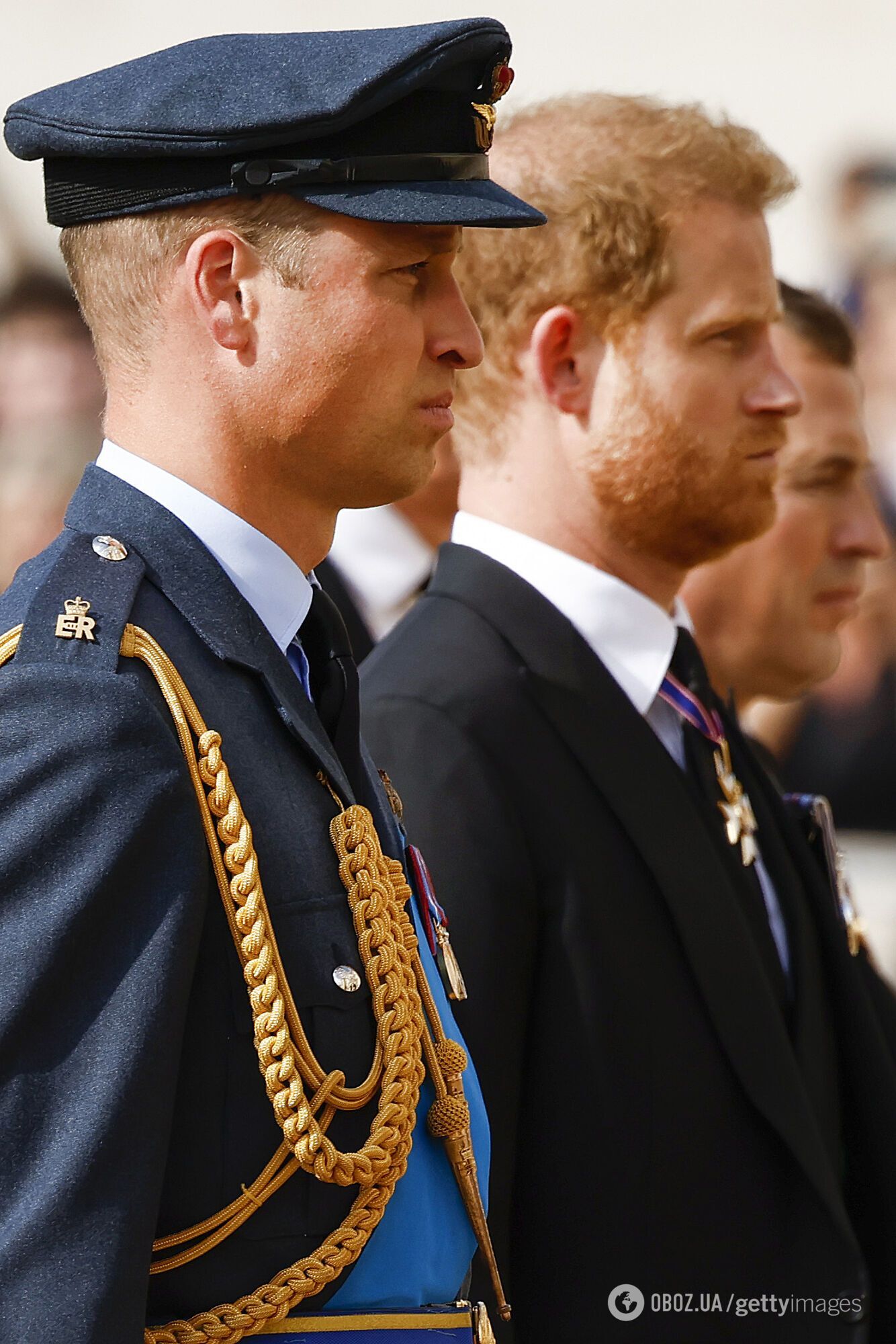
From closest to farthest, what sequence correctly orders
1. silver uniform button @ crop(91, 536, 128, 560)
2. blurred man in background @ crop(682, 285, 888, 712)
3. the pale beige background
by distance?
silver uniform button @ crop(91, 536, 128, 560) → blurred man in background @ crop(682, 285, 888, 712) → the pale beige background

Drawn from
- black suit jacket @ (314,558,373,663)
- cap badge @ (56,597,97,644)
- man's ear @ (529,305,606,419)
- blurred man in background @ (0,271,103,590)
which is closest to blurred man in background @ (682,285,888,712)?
black suit jacket @ (314,558,373,663)

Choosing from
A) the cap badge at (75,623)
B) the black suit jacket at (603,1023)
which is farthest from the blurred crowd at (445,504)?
the cap badge at (75,623)

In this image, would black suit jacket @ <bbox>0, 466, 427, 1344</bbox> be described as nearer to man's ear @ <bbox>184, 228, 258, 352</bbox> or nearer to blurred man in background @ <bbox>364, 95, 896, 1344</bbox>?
man's ear @ <bbox>184, 228, 258, 352</bbox>

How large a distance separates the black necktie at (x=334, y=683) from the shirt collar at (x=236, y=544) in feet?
0.24

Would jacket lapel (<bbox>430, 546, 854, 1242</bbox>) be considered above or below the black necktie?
below

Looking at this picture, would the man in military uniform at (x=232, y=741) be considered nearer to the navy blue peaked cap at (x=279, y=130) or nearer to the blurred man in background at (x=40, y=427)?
the navy blue peaked cap at (x=279, y=130)

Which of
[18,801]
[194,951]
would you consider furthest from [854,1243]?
[18,801]

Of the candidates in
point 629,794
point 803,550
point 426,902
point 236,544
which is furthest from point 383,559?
point 236,544

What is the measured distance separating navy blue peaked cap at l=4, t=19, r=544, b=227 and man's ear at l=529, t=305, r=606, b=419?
0.81 m

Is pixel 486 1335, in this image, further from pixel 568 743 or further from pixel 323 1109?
pixel 568 743

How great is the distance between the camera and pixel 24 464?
4895 mm

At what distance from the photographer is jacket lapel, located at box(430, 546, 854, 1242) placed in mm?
2133

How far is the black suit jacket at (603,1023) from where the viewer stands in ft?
6.77

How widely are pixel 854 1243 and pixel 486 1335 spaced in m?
0.78
